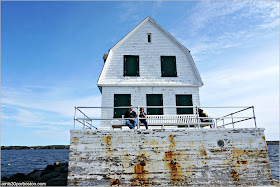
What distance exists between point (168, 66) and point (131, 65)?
2639 millimetres

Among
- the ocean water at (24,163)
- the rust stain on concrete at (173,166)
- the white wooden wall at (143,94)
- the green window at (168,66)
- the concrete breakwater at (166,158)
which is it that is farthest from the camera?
the ocean water at (24,163)

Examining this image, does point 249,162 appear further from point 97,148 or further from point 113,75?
point 113,75

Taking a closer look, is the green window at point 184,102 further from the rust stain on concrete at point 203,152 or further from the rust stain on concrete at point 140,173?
the rust stain on concrete at point 140,173

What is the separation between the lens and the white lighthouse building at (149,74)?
13.3m

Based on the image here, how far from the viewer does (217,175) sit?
8789mm

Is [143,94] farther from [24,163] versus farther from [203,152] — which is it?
[24,163]

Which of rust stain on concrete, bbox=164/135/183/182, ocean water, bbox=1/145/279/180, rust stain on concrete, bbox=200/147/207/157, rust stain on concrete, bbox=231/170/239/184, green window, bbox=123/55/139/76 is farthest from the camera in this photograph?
ocean water, bbox=1/145/279/180

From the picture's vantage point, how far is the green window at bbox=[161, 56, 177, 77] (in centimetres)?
1412

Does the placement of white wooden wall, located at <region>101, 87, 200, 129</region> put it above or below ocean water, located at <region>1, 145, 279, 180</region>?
above

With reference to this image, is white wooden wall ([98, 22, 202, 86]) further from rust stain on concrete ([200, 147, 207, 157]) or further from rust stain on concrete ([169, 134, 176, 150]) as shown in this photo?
rust stain on concrete ([200, 147, 207, 157])

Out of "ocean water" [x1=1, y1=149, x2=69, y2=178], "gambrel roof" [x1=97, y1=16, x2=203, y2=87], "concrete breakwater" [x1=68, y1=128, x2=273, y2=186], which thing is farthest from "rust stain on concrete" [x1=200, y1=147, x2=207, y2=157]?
"ocean water" [x1=1, y1=149, x2=69, y2=178]

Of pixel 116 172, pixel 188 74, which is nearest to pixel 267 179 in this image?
pixel 116 172

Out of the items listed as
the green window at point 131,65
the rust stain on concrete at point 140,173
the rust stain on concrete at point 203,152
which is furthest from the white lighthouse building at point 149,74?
the rust stain on concrete at point 140,173

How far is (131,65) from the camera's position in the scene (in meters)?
14.2
